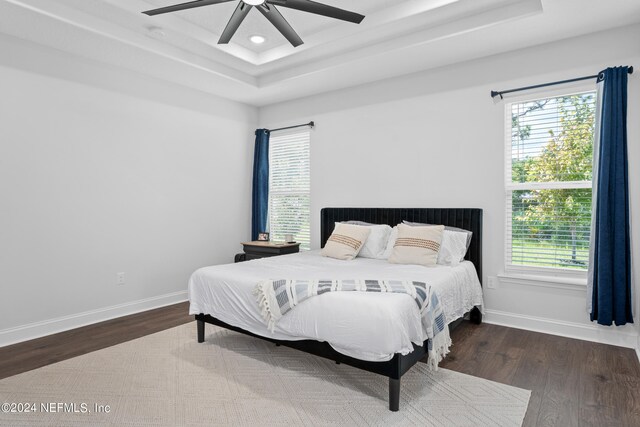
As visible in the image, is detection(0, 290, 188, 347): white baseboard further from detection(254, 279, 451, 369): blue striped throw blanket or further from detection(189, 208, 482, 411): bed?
detection(254, 279, 451, 369): blue striped throw blanket

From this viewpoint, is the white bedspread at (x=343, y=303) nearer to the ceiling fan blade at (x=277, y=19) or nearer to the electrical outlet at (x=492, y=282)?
the electrical outlet at (x=492, y=282)

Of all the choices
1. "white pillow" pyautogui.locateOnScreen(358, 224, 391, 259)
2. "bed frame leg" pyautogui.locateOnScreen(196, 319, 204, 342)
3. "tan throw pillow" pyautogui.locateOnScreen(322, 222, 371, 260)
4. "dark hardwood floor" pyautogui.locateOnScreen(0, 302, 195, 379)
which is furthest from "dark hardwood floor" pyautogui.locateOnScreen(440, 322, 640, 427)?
"dark hardwood floor" pyautogui.locateOnScreen(0, 302, 195, 379)

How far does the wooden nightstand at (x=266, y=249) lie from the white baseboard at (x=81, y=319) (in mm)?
902

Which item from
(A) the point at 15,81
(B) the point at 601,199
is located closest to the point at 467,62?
(B) the point at 601,199

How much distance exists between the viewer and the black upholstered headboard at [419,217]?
368 cm

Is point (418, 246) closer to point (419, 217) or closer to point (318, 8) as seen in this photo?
point (419, 217)

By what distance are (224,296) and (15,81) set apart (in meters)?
2.60

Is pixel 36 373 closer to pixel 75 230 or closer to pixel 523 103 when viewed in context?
pixel 75 230

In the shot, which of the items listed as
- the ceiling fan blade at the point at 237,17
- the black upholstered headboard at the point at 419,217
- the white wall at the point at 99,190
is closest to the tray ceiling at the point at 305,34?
the white wall at the point at 99,190

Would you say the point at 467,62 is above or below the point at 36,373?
above

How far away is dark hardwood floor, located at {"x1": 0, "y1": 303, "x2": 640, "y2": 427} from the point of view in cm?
212

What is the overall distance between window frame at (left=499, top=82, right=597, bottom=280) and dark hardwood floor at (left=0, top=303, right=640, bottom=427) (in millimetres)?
532

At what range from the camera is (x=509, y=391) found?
2.32 m

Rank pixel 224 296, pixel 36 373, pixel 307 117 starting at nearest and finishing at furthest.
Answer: pixel 36 373 → pixel 224 296 → pixel 307 117
